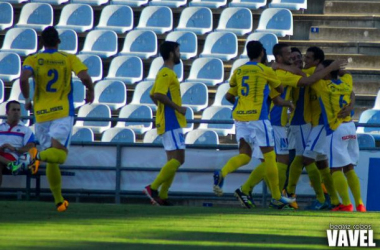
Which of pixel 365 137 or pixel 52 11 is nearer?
pixel 365 137

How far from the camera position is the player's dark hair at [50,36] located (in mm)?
9094

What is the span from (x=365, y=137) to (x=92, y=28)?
605 centimetres

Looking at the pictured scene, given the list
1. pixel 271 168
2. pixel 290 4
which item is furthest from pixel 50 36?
pixel 290 4

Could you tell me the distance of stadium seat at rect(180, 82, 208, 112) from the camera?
47.8ft

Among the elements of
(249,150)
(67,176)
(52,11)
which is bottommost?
(67,176)

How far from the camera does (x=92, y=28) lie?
54.5 feet

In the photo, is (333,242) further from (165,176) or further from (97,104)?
(97,104)

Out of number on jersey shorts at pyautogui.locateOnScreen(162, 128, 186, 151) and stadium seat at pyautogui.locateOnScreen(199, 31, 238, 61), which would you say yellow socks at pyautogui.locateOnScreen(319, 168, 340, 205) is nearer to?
number on jersey shorts at pyautogui.locateOnScreen(162, 128, 186, 151)

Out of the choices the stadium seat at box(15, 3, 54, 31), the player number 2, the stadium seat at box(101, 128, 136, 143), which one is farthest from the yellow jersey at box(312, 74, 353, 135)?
the stadium seat at box(15, 3, 54, 31)

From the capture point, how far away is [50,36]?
29.9 ft

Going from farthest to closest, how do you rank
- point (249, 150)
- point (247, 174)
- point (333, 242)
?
point (247, 174), point (249, 150), point (333, 242)

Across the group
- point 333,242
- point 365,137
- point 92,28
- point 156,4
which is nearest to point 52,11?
point 92,28

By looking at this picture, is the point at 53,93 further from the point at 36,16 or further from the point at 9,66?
the point at 36,16

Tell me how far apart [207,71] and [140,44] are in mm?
1384
